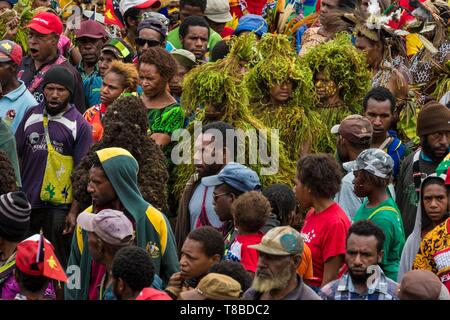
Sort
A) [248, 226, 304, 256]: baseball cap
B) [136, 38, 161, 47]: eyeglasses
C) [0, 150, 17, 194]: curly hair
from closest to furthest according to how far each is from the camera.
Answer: [248, 226, 304, 256]: baseball cap → [0, 150, 17, 194]: curly hair → [136, 38, 161, 47]: eyeglasses

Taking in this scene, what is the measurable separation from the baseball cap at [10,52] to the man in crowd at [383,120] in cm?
325

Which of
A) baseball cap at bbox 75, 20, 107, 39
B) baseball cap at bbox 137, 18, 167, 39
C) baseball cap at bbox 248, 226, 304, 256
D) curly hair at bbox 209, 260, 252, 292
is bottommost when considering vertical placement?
baseball cap at bbox 75, 20, 107, 39

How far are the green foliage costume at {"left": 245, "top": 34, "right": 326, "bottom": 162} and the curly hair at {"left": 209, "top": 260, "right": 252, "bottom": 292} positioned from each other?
12.4 ft

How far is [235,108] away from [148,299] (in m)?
4.07

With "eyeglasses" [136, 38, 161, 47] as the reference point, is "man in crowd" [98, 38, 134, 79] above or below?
above

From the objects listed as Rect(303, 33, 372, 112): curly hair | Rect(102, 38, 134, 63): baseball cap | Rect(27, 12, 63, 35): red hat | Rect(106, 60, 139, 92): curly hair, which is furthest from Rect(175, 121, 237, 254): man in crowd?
Rect(27, 12, 63, 35): red hat

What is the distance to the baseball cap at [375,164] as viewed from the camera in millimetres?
12047

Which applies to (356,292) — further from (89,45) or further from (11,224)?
(89,45)

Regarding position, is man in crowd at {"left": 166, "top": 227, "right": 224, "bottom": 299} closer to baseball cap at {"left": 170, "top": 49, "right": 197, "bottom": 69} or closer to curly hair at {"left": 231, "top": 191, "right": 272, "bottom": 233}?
curly hair at {"left": 231, "top": 191, "right": 272, "bottom": 233}

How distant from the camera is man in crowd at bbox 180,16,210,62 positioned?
53.6ft

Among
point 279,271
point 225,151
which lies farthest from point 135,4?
point 279,271

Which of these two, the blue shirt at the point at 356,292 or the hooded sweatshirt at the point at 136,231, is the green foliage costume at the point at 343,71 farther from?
the blue shirt at the point at 356,292

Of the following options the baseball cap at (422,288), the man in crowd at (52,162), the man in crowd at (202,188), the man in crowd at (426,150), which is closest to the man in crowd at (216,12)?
the man in crowd at (52,162)
